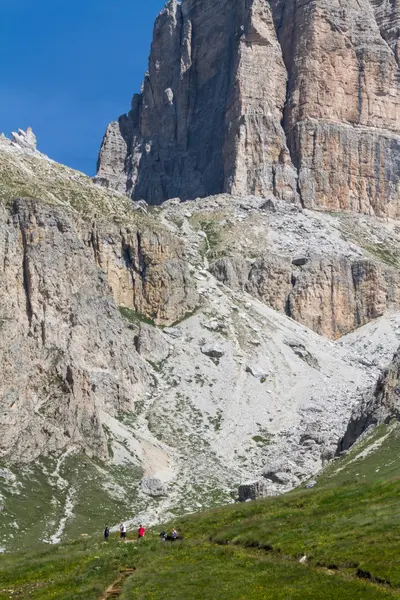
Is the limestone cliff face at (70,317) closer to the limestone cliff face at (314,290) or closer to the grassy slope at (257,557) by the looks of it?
the limestone cliff face at (314,290)

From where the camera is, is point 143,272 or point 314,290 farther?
point 314,290

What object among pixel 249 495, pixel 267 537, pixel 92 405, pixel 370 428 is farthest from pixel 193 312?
pixel 267 537

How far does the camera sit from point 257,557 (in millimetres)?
53188

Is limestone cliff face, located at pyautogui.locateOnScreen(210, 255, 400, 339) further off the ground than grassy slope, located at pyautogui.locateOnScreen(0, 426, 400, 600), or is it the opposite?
limestone cliff face, located at pyautogui.locateOnScreen(210, 255, 400, 339)

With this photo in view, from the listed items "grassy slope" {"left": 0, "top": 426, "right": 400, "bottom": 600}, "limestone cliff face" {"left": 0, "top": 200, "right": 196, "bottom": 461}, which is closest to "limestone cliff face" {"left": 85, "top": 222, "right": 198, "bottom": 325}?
"limestone cliff face" {"left": 0, "top": 200, "right": 196, "bottom": 461}

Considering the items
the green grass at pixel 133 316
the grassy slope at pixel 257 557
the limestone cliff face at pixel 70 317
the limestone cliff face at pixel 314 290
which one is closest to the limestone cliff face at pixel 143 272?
the limestone cliff face at pixel 70 317

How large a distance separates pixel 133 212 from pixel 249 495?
296ft

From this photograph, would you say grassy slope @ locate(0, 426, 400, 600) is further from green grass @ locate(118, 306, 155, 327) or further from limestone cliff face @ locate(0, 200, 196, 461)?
green grass @ locate(118, 306, 155, 327)

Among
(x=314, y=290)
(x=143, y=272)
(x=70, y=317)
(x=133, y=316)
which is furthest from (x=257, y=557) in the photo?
(x=314, y=290)

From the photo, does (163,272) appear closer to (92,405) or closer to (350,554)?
(92,405)

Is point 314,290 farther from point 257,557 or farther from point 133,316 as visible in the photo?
point 257,557

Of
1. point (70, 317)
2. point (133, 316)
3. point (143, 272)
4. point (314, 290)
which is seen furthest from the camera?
→ point (314, 290)

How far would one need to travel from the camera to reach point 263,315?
180 metres

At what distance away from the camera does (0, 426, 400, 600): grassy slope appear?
45.2m
